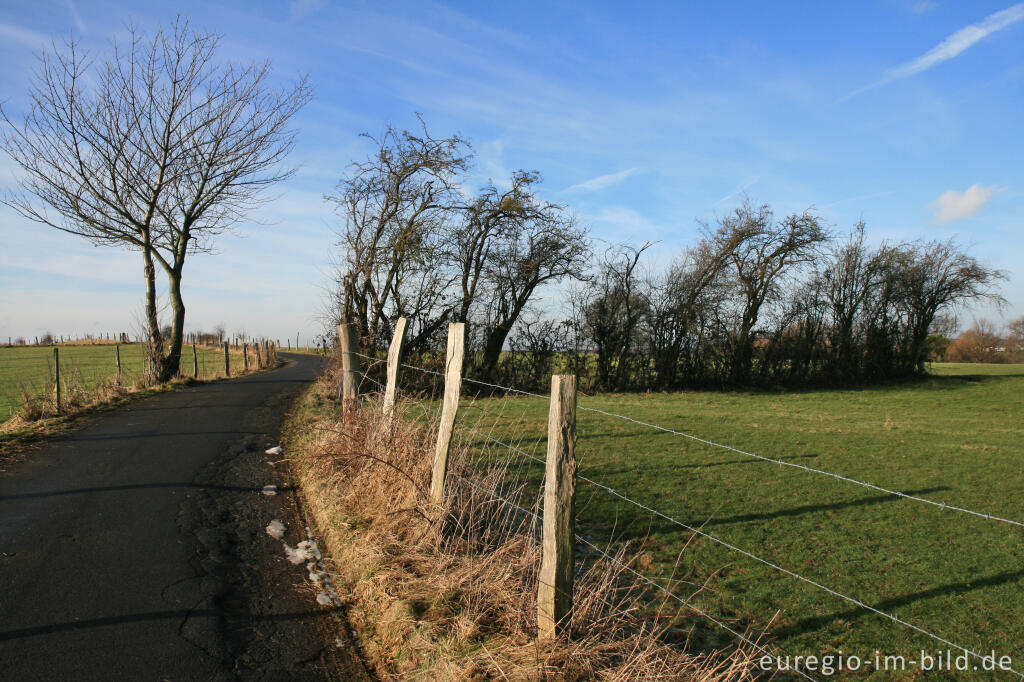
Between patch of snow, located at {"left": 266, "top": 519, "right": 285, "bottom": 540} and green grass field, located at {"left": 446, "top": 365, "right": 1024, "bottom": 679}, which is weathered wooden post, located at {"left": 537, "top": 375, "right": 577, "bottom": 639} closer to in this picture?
green grass field, located at {"left": 446, "top": 365, "right": 1024, "bottom": 679}

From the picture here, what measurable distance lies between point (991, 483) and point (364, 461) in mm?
8544

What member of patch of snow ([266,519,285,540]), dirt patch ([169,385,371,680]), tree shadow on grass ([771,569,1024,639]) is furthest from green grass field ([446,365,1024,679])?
dirt patch ([169,385,371,680])

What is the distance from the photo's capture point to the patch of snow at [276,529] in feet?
16.8

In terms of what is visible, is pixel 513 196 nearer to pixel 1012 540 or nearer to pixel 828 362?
pixel 1012 540

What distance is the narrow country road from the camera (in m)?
3.19

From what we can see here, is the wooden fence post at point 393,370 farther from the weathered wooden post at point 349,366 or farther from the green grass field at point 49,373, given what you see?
the green grass field at point 49,373

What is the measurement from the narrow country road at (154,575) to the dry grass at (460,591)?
33 cm

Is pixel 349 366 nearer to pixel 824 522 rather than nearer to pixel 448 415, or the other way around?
pixel 448 415

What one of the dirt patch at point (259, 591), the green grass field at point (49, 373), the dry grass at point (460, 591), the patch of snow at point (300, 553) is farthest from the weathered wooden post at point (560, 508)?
the green grass field at point (49, 373)

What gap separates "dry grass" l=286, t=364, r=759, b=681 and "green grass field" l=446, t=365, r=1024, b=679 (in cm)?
71

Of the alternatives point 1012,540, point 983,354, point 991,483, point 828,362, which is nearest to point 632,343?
point 828,362

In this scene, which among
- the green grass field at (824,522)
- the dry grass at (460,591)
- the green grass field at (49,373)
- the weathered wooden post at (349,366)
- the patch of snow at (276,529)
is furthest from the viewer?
the green grass field at (49,373)

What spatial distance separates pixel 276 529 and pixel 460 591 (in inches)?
94.7

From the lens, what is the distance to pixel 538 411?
1536 centimetres
